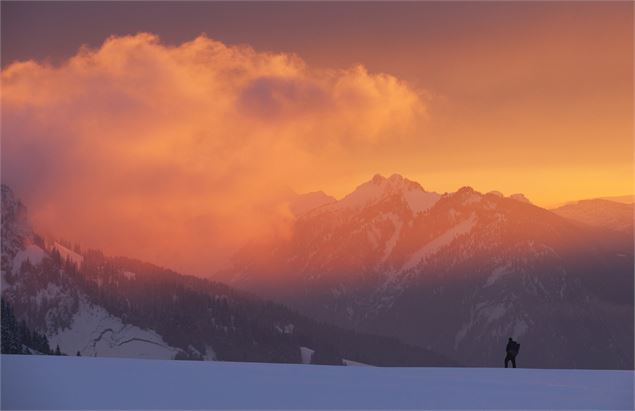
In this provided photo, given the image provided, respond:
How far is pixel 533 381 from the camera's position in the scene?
3444 centimetres

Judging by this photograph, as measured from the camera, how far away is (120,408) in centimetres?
2247

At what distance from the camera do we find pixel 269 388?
89.5 feet

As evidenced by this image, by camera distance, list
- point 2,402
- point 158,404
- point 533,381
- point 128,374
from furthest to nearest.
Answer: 1. point 533,381
2. point 128,374
3. point 158,404
4. point 2,402

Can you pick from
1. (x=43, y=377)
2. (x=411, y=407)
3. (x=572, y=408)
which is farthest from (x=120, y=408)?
(x=572, y=408)

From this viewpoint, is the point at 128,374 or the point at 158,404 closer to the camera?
the point at 158,404

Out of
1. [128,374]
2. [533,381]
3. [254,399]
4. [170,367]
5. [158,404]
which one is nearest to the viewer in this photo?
[158,404]

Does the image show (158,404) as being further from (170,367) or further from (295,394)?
(170,367)

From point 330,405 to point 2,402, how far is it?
875cm

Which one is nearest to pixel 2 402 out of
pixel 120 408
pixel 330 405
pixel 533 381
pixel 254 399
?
pixel 120 408

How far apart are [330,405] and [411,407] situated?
235 cm

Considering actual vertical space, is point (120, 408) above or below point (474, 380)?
below

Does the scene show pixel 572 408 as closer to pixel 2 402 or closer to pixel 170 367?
pixel 170 367

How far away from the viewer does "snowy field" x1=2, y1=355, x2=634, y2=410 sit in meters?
24.1

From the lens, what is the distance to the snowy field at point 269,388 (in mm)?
24078
